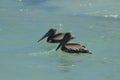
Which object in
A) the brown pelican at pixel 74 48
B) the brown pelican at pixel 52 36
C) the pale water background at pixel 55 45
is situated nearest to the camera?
the pale water background at pixel 55 45

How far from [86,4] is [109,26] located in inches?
183

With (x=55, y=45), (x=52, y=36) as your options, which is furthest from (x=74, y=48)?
(x=52, y=36)

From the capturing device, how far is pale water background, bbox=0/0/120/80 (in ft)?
43.2

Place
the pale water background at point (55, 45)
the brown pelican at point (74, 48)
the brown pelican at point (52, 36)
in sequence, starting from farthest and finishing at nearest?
the brown pelican at point (52, 36), the brown pelican at point (74, 48), the pale water background at point (55, 45)

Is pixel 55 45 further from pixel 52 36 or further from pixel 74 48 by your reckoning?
pixel 74 48

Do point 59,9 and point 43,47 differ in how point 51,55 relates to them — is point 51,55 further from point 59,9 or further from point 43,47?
point 59,9

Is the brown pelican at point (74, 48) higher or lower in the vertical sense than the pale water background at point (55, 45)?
higher

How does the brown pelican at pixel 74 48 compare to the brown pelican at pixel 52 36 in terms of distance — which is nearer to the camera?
the brown pelican at pixel 74 48

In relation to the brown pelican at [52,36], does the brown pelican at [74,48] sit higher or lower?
higher

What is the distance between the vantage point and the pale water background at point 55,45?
518 inches

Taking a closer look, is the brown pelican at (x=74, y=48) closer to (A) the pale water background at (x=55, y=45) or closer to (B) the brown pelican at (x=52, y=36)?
(A) the pale water background at (x=55, y=45)

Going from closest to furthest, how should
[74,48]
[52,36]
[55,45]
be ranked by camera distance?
[74,48] < [55,45] < [52,36]

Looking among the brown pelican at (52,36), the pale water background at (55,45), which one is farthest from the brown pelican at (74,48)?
the brown pelican at (52,36)

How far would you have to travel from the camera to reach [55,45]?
17219 mm
